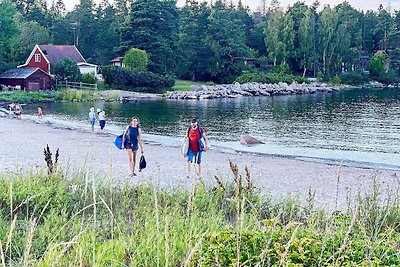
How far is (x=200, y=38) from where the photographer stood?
7700 centimetres

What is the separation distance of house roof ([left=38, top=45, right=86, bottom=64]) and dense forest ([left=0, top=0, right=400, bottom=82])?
4.13m

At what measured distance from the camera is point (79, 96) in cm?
5650

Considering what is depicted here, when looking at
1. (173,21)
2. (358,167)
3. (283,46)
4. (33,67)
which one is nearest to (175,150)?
(358,167)

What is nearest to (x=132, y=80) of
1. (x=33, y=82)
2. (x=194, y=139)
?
(x=33, y=82)

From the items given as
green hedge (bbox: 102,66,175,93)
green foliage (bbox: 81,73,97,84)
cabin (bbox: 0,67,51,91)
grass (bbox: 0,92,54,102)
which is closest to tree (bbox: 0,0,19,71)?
cabin (bbox: 0,67,51,91)

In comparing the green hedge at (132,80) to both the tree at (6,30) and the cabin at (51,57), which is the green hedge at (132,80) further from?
the tree at (6,30)

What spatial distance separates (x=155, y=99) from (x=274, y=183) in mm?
46426

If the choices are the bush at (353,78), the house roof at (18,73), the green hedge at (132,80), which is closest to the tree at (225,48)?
the green hedge at (132,80)

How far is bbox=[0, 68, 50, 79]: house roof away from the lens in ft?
194

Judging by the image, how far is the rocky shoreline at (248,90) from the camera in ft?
205

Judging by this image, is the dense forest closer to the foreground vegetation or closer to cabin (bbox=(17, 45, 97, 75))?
cabin (bbox=(17, 45, 97, 75))

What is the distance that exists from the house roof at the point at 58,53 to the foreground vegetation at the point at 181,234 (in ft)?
200

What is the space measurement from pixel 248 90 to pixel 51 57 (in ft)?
86.3

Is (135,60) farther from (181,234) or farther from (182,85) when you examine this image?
(181,234)
